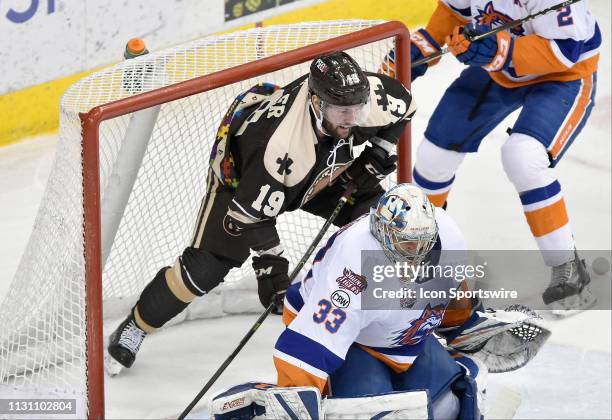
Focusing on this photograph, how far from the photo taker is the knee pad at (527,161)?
460cm

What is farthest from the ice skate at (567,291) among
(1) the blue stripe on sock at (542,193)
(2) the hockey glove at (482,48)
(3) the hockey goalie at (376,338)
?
(3) the hockey goalie at (376,338)

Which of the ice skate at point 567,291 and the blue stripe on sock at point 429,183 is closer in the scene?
the ice skate at point 567,291

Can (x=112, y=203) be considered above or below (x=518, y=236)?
above

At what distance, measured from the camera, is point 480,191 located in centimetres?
554

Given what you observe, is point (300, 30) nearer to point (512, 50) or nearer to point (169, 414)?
point (512, 50)

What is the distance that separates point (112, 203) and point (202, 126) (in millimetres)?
375

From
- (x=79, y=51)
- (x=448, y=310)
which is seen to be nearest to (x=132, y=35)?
(x=79, y=51)

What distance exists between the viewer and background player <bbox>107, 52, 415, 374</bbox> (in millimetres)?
3801

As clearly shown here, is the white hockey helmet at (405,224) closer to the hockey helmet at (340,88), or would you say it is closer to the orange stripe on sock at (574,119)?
the hockey helmet at (340,88)

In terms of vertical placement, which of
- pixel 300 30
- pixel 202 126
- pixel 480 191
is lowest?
pixel 480 191

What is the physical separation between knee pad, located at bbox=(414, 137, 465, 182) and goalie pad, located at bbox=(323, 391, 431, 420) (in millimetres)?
1578

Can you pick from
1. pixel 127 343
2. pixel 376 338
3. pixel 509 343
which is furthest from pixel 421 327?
pixel 127 343

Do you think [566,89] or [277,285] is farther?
[566,89]

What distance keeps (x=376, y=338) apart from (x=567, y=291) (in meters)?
1.40
